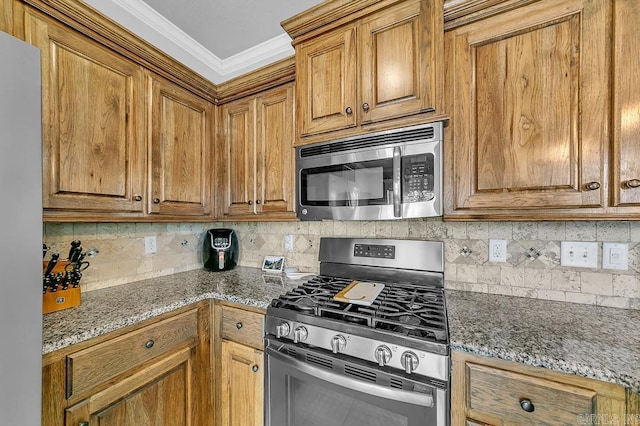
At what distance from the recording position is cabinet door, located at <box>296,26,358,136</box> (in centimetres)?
137

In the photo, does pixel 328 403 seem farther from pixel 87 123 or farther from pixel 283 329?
pixel 87 123

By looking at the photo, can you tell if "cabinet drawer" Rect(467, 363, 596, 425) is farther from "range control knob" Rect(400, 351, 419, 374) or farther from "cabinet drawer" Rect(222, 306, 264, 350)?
"cabinet drawer" Rect(222, 306, 264, 350)

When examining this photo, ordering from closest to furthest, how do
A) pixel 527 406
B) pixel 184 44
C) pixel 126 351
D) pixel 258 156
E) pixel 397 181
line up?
1. pixel 527 406
2. pixel 126 351
3. pixel 397 181
4. pixel 258 156
5. pixel 184 44

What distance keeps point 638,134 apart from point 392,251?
1.07 m

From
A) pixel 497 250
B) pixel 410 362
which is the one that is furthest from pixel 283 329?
pixel 497 250

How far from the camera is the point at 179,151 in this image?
1701 mm

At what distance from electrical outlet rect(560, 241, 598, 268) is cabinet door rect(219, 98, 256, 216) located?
1690mm

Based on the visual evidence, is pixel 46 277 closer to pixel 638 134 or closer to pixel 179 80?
pixel 179 80

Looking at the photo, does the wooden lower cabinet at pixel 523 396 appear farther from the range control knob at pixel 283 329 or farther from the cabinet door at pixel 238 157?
the cabinet door at pixel 238 157

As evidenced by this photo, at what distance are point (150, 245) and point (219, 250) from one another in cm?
45

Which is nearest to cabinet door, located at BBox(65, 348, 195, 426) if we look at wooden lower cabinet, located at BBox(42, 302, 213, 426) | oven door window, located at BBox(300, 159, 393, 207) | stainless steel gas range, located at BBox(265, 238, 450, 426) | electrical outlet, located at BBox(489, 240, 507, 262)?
wooden lower cabinet, located at BBox(42, 302, 213, 426)

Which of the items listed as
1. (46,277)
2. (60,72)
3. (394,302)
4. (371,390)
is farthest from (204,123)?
(371,390)

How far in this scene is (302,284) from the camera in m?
1.59

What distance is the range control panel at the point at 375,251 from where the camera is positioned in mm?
1595
